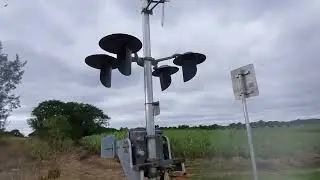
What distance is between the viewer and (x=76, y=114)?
4031 cm

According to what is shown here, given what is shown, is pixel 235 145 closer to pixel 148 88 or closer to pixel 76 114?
pixel 148 88

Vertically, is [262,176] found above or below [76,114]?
below

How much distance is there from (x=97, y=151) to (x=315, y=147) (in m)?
10.8

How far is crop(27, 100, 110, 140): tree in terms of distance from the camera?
128ft

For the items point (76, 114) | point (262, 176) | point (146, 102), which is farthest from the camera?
point (76, 114)

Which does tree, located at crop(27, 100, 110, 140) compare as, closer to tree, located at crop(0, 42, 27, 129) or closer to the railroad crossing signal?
tree, located at crop(0, 42, 27, 129)

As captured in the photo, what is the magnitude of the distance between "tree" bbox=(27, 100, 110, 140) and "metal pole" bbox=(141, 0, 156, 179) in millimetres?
32570

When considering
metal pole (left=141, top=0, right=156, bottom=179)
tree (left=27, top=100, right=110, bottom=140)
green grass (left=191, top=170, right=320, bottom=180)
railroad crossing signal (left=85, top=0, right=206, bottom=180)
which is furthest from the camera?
tree (left=27, top=100, right=110, bottom=140)

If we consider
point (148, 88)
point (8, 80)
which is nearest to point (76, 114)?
point (8, 80)

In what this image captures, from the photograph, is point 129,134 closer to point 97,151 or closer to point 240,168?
point 240,168

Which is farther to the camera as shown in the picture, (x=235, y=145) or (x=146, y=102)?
(x=235, y=145)

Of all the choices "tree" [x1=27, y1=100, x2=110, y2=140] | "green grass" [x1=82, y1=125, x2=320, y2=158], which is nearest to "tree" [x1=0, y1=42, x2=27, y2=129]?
"green grass" [x1=82, y1=125, x2=320, y2=158]

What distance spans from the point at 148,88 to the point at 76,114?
36.2 meters

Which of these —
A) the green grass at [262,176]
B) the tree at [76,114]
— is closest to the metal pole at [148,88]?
the green grass at [262,176]
